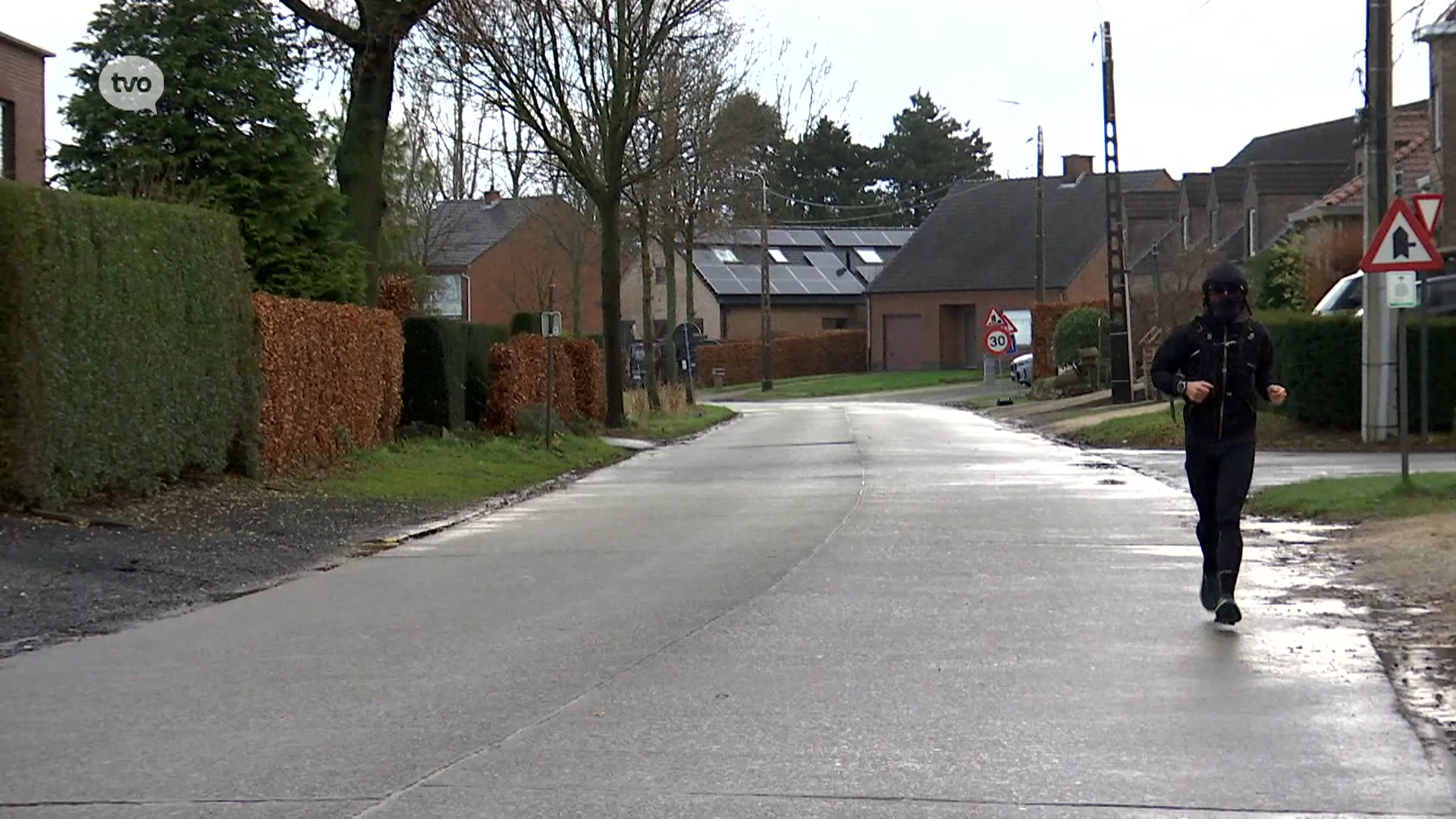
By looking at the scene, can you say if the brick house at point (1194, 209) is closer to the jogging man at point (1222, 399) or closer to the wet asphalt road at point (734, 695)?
the wet asphalt road at point (734, 695)

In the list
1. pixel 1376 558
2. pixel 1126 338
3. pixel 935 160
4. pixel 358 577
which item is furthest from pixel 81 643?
pixel 935 160

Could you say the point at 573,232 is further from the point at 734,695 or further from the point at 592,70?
the point at 734,695

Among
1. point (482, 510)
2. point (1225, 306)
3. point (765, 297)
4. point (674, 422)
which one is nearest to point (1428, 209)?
point (1225, 306)

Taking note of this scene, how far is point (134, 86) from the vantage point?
78.6 ft

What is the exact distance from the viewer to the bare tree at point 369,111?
2788cm

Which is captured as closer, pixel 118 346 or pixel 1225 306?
pixel 1225 306

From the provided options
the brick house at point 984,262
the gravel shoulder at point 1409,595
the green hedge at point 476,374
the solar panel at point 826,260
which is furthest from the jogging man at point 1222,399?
the solar panel at point 826,260

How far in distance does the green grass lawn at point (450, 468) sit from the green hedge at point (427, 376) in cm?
69

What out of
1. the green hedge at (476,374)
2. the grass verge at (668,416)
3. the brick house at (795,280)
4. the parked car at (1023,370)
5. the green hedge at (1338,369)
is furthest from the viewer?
the brick house at (795,280)

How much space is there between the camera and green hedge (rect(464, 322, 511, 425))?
31.6 meters

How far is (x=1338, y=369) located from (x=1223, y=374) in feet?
55.7

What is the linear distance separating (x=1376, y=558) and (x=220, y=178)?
52.5 ft

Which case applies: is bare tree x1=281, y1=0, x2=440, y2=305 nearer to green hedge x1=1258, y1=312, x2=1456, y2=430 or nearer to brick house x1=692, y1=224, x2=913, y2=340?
green hedge x1=1258, y1=312, x2=1456, y2=430

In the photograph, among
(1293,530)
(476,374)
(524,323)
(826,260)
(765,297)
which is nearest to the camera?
(1293,530)
